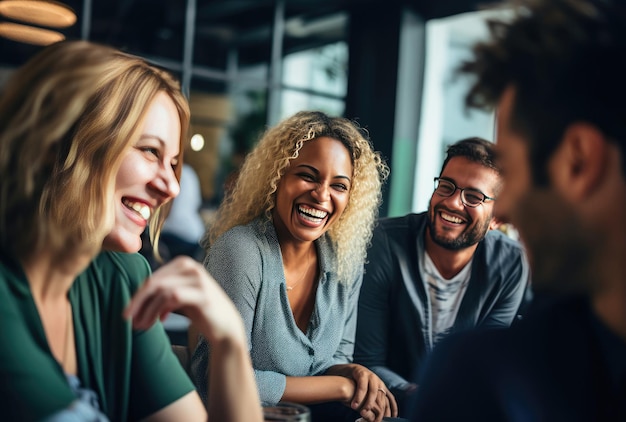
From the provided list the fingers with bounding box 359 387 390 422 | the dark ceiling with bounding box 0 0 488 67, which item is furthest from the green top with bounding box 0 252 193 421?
the dark ceiling with bounding box 0 0 488 67

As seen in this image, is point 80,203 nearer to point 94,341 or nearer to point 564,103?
point 94,341

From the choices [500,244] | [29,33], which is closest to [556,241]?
[500,244]

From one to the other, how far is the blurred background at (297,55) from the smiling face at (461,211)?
3606 millimetres

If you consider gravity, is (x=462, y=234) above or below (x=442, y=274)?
above

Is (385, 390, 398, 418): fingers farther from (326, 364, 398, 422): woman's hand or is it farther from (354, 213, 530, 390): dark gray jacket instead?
(354, 213, 530, 390): dark gray jacket

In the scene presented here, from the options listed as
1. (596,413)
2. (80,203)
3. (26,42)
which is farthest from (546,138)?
(26,42)

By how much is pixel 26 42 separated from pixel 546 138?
5.64 m

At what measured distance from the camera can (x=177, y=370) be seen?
1256 millimetres

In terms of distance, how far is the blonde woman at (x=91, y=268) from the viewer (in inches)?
37.9

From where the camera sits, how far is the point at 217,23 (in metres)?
7.85

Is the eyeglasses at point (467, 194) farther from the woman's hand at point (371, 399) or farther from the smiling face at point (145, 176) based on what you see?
the smiling face at point (145, 176)

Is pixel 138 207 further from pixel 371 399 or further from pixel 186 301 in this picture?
pixel 371 399

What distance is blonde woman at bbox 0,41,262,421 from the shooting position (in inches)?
37.9

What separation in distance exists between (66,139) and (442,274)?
1.48 metres
